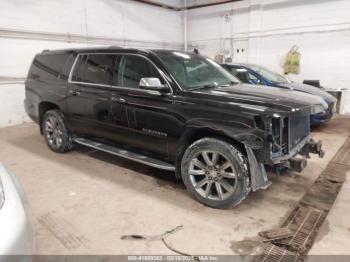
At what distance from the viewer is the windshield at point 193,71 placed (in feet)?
10.4

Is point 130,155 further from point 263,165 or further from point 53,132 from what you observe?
point 53,132

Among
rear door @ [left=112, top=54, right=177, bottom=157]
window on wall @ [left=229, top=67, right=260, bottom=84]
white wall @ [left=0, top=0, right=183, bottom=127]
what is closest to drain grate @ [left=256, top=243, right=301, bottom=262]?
rear door @ [left=112, top=54, right=177, bottom=157]

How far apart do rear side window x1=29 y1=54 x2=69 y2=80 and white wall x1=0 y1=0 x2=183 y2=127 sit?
262cm

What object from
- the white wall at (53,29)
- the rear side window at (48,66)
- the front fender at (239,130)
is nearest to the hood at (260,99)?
the front fender at (239,130)

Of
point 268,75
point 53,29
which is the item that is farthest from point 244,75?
point 53,29

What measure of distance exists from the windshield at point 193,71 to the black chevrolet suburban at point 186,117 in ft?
0.05

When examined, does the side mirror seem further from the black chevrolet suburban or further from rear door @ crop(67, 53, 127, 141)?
rear door @ crop(67, 53, 127, 141)

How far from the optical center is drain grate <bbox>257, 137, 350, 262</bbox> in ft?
7.39

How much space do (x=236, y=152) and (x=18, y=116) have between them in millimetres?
6410

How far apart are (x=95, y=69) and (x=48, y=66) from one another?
1166 millimetres

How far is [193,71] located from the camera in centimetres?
344

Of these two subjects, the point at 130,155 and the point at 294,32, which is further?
the point at 294,32

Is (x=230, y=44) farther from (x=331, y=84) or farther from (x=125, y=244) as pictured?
(x=125, y=244)

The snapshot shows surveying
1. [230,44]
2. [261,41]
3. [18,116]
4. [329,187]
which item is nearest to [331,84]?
[261,41]
